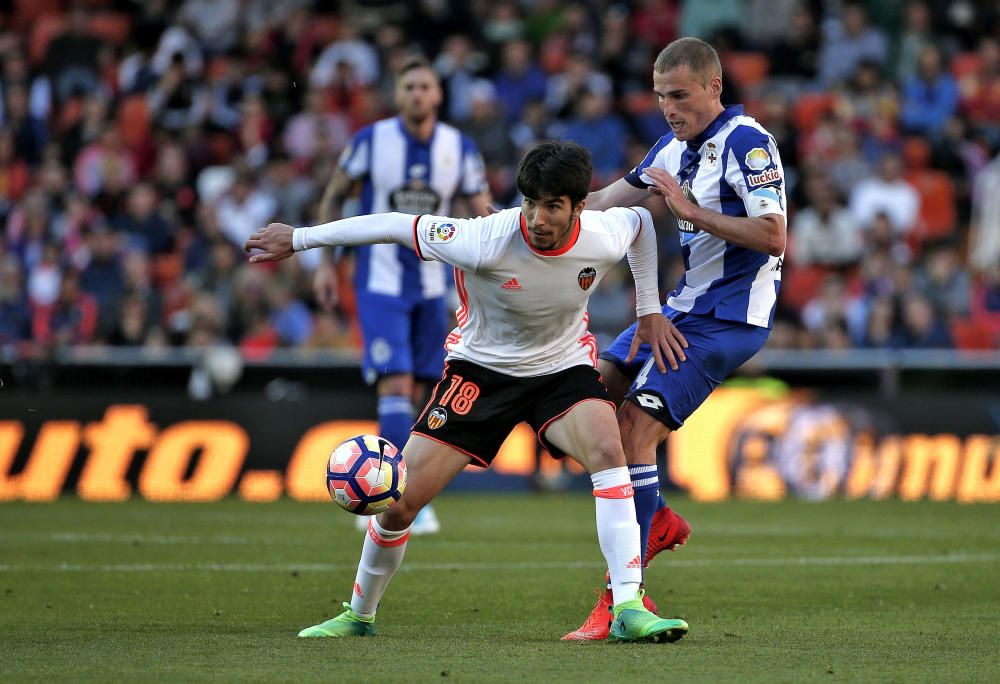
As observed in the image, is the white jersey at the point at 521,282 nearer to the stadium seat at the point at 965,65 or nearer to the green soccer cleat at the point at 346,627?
the green soccer cleat at the point at 346,627

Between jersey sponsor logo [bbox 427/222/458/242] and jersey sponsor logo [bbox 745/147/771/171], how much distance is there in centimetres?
127

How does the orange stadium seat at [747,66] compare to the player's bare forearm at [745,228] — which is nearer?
the player's bare forearm at [745,228]

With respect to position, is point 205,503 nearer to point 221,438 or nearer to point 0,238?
point 221,438

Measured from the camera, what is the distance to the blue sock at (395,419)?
10891 mm

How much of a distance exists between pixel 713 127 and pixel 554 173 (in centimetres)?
113

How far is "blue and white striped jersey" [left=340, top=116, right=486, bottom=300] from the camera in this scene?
445 inches

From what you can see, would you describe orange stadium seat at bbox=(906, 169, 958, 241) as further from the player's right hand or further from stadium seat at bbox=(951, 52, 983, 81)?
the player's right hand

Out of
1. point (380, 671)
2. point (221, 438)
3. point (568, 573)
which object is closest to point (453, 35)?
point (221, 438)

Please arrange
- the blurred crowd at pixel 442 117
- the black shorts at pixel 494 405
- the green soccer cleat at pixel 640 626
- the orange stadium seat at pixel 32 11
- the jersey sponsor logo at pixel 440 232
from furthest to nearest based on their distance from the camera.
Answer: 1. the orange stadium seat at pixel 32 11
2. the blurred crowd at pixel 442 117
3. the black shorts at pixel 494 405
4. the jersey sponsor logo at pixel 440 232
5. the green soccer cleat at pixel 640 626

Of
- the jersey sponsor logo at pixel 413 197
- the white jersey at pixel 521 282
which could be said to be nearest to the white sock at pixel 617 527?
the white jersey at pixel 521 282

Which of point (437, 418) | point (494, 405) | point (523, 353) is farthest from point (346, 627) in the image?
point (523, 353)

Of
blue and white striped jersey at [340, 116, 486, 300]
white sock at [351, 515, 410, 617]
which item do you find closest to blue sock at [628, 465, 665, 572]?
white sock at [351, 515, 410, 617]

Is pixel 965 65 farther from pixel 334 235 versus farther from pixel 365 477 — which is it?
pixel 365 477

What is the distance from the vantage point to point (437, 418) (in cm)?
659
